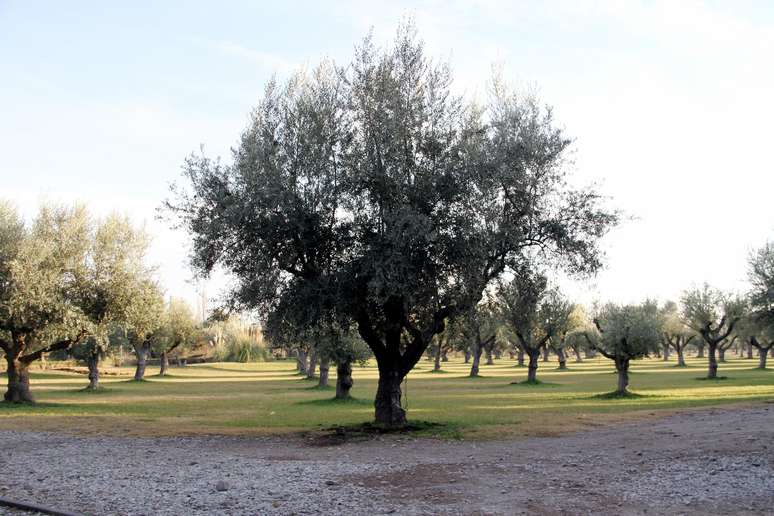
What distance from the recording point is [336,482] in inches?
556

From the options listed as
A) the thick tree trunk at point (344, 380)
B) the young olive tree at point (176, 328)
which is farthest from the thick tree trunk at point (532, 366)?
the young olive tree at point (176, 328)

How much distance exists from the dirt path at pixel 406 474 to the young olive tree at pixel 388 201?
15.7ft

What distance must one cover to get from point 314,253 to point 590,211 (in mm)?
8998

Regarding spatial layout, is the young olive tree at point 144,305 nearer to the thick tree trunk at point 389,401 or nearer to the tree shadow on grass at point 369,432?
the tree shadow on grass at point 369,432

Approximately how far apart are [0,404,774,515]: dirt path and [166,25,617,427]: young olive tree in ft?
15.7

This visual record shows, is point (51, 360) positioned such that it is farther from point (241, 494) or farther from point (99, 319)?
A: point (241, 494)

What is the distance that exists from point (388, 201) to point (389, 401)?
7.22 m

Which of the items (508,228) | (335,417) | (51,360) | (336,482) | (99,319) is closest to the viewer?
(336,482)

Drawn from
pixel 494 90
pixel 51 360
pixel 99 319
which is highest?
pixel 494 90

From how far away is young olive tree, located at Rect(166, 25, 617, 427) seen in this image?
20.6 m

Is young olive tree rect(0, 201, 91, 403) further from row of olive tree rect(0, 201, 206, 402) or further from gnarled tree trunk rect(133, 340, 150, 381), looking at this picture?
gnarled tree trunk rect(133, 340, 150, 381)

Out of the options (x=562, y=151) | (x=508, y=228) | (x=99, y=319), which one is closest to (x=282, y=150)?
(x=508, y=228)

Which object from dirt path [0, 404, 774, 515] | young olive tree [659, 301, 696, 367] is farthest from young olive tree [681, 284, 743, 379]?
dirt path [0, 404, 774, 515]

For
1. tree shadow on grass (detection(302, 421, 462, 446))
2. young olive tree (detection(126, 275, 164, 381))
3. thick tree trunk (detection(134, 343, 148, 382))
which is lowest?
thick tree trunk (detection(134, 343, 148, 382))
